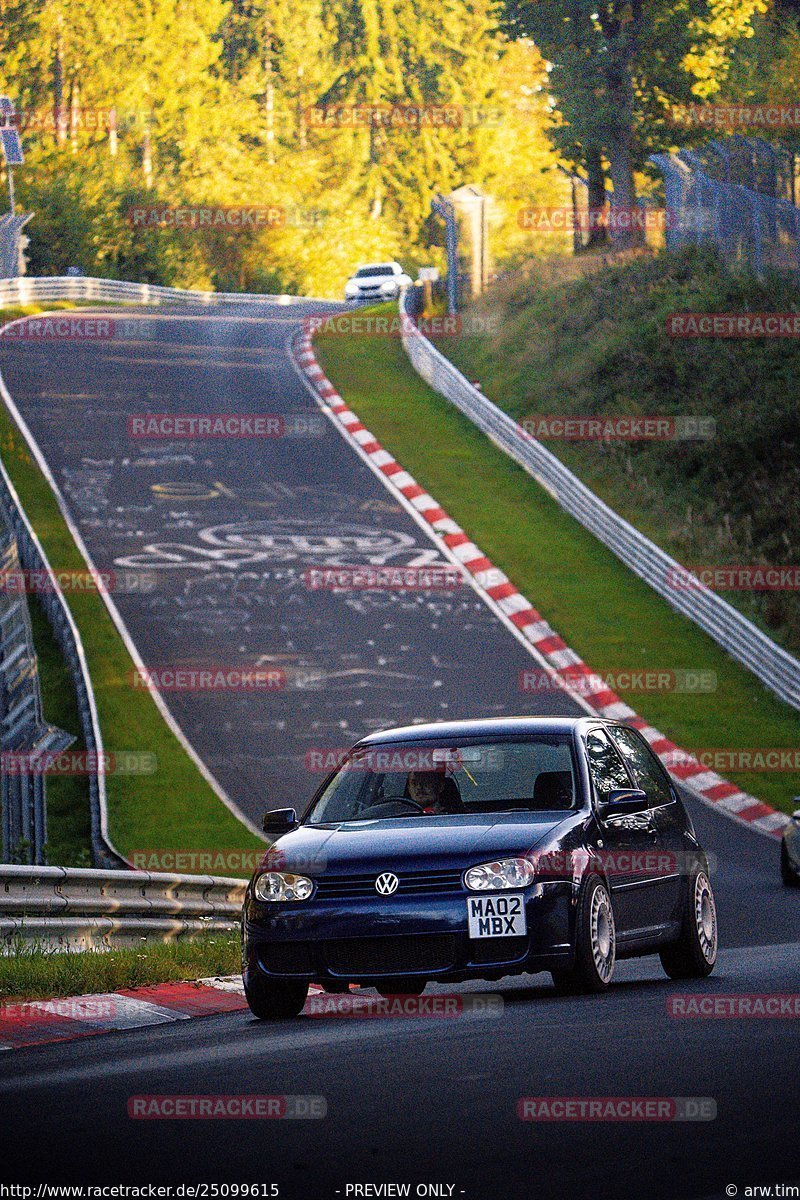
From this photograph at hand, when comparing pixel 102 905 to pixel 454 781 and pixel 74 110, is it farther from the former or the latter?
pixel 74 110

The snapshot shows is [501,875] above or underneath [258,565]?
above

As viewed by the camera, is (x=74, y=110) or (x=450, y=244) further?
(x=74, y=110)

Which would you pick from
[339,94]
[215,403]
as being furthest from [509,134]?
[215,403]

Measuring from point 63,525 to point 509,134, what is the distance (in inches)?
4078

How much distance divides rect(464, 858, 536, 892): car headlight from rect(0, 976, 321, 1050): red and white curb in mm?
1401

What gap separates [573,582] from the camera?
3184cm
